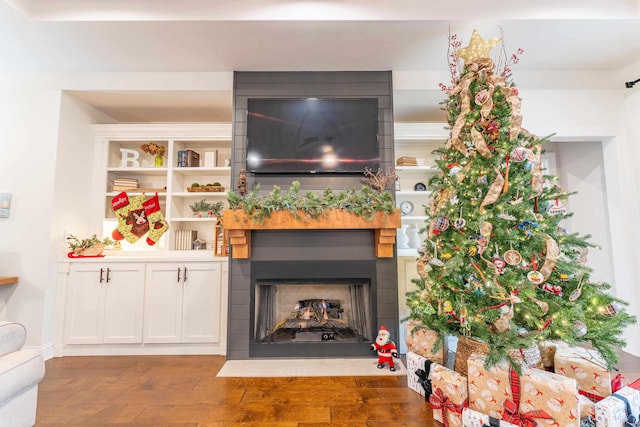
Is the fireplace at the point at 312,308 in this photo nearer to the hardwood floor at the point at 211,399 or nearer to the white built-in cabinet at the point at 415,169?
the hardwood floor at the point at 211,399

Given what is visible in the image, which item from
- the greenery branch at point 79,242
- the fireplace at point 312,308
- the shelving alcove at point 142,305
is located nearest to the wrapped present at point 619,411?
the fireplace at point 312,308

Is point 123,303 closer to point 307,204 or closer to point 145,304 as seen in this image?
point 145,304

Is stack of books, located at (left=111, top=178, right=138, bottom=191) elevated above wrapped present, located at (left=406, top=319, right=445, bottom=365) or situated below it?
above

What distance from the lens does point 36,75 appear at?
2883 millimetres

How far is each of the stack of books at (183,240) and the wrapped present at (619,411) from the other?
3.51 metres

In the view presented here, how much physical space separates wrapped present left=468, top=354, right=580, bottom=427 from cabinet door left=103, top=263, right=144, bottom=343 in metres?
2.91

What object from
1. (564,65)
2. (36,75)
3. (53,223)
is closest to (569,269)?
(564,65)

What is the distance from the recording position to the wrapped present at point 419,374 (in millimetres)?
1959

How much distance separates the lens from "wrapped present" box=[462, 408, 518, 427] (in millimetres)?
1452

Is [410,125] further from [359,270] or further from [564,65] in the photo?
[359,270]

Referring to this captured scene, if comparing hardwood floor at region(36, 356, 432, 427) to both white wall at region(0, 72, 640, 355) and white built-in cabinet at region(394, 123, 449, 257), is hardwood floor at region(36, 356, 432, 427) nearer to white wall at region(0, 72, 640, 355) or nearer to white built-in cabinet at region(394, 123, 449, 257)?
white wall at region(0, 72, 640, 355)

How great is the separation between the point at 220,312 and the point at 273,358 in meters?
0.69

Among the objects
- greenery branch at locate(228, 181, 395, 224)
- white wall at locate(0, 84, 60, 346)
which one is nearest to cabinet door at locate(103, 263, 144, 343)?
white wall at locate(0, 84, 60, 346)

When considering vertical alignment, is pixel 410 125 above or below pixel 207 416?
above
